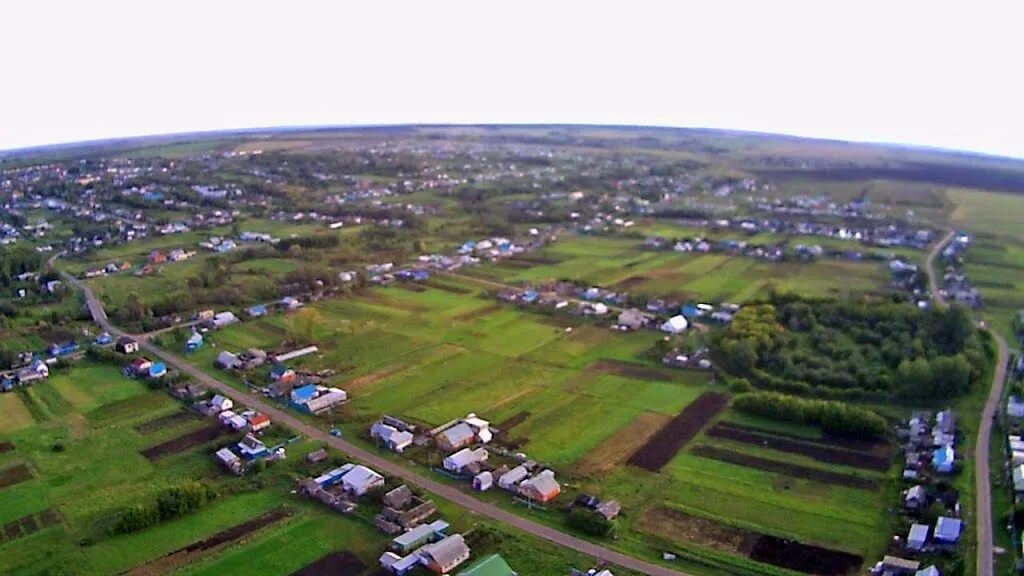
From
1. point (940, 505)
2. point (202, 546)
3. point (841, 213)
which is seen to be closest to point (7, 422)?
point (202, 546)

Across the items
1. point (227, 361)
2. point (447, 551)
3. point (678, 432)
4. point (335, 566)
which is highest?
point (227, 361)

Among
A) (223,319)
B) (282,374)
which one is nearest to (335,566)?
(282,374)

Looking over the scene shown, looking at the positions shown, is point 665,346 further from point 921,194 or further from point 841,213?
point 921,194

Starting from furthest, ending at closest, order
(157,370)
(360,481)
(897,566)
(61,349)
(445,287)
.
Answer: (445,287)
(61,349)
(157,370)
(360,481)
(897,566)

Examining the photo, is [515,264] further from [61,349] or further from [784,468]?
[784,468]

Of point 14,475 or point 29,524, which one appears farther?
point 14,475

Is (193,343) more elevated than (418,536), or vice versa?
(193,343)

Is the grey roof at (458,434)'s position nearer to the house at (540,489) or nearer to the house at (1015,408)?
the house at (540,489)

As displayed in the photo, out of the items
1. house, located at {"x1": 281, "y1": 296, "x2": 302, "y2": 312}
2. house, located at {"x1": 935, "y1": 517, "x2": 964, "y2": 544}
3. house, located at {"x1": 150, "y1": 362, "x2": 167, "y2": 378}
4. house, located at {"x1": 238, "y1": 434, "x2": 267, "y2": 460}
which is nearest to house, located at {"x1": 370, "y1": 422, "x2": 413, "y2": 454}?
house, located at {"x1": 238, "y1": 434, "x2": 267, "y2": 460}
